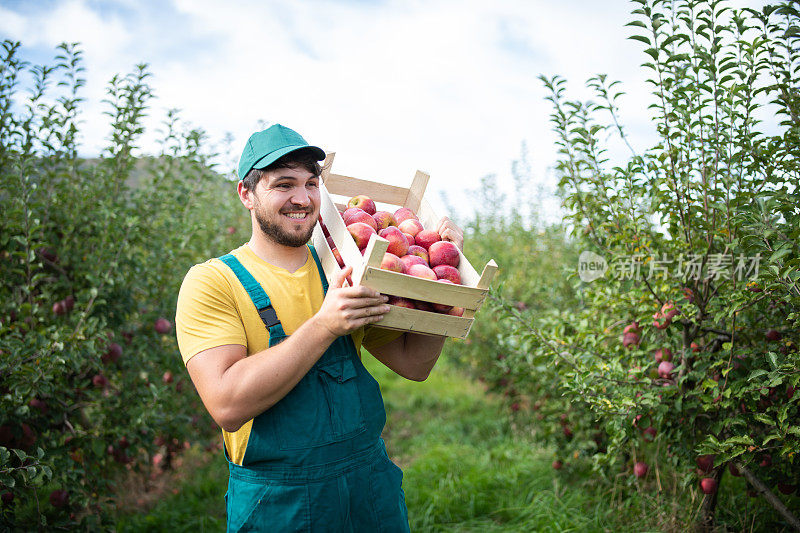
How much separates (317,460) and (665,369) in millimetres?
1639

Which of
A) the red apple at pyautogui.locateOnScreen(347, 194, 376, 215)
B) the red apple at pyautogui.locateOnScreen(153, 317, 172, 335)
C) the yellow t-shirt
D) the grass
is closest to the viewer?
the yellow t-shirt

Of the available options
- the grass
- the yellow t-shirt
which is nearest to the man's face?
the yellow t-shirt

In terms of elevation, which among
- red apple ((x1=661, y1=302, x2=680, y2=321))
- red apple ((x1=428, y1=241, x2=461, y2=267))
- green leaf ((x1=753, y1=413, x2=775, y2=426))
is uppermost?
red apple ((x1=428, y1=241, x2=461, y2=267))

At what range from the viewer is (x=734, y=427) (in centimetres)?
→ 224

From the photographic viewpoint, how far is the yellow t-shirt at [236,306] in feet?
5.32

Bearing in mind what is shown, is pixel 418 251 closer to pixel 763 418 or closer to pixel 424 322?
pixel 424 322

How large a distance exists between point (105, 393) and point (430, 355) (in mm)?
2152

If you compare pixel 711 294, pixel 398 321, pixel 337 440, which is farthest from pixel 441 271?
pixel 711 294

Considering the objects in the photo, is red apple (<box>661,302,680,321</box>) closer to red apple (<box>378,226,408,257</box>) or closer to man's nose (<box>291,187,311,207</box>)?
red apple (<box>378,226,408,257</box>)

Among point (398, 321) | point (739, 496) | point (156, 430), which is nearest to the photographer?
point (398, 321)

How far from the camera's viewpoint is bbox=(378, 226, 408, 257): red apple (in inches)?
71.3

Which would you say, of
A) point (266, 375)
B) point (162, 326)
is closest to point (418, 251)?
point (266, 375)

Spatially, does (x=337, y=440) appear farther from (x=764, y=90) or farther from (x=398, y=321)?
(x=764, y=90)

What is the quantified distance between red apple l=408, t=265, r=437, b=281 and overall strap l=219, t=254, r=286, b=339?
43 cm
